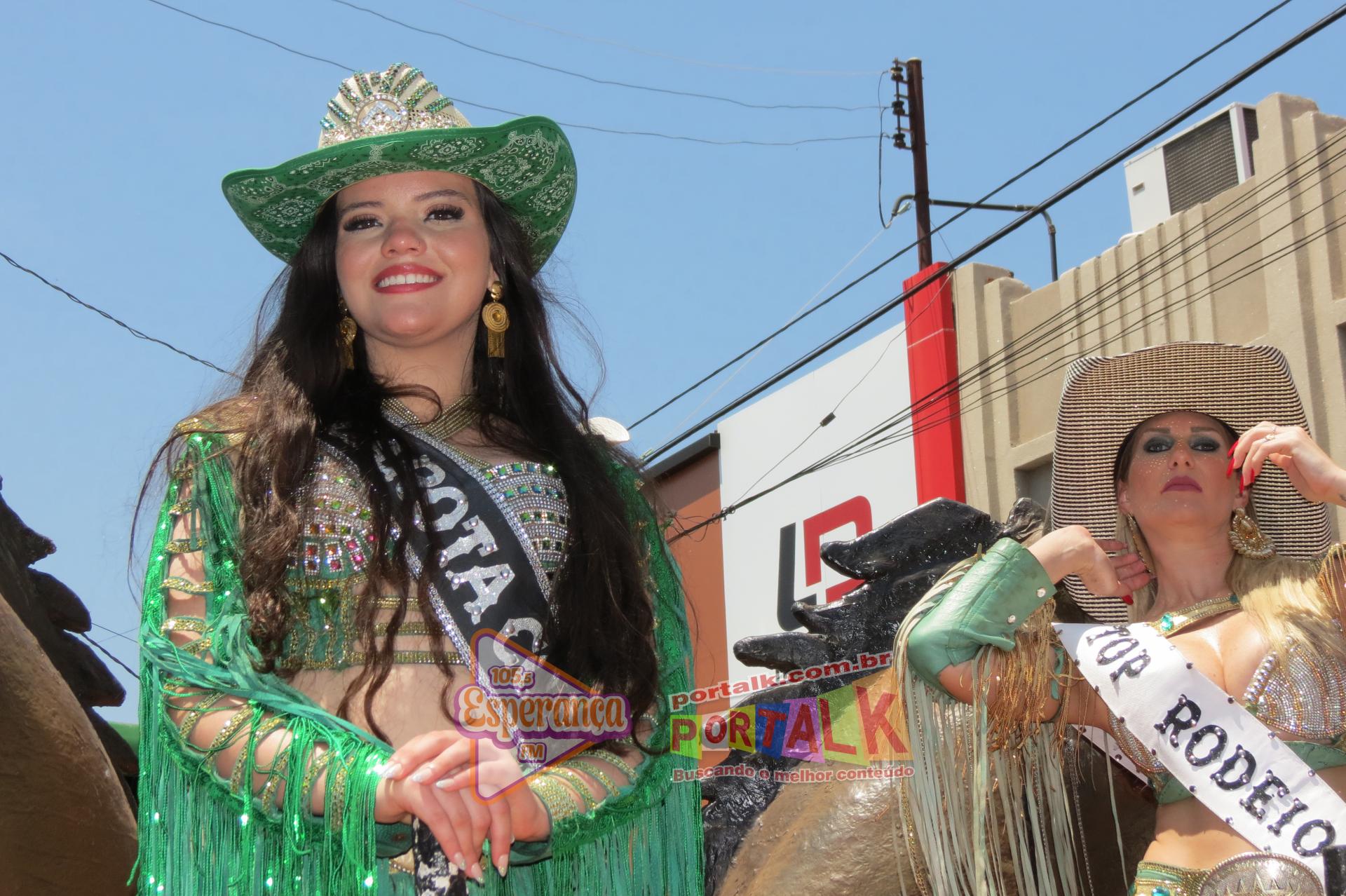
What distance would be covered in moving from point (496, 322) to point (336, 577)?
600mm

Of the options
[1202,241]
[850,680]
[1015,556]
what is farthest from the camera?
[1202,241]

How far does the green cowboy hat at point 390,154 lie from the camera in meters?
2.47

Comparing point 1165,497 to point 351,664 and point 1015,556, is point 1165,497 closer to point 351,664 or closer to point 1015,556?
point 1015,556

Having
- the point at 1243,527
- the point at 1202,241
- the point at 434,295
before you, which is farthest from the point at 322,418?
the point at 1202,241

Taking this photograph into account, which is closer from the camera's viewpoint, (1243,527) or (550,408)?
(550,408)

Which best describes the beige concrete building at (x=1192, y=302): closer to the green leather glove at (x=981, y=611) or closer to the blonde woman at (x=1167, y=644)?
the blonde woman at (x=1167, y=644)

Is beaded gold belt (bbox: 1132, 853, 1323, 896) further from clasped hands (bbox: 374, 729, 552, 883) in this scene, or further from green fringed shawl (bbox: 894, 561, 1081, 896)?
clasped hands (bbox: 374, 729, 552, 883)

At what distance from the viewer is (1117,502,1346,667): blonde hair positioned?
11.3ft

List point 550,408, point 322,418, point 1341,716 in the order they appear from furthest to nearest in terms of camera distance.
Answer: point 1341,716, point 550,408, point 322,418

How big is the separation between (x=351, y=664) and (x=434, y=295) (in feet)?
2.09

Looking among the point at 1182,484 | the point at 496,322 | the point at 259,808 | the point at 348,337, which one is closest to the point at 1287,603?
the point at 1182,484

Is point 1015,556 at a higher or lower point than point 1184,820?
higher

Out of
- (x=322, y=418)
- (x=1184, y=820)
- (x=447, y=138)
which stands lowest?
(x=1184, y=820)

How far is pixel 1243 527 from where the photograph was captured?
150 inches
